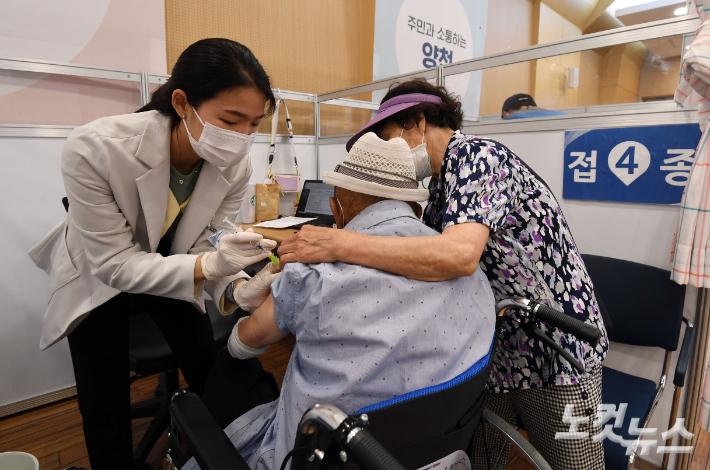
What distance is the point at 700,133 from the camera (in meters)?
1.21

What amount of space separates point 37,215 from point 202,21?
1.61m

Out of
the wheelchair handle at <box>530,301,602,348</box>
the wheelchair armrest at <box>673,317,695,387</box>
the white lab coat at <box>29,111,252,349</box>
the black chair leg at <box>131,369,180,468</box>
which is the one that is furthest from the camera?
the black chair leg at <box>131,369,180,468</box>

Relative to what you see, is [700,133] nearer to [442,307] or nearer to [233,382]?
[442,307]

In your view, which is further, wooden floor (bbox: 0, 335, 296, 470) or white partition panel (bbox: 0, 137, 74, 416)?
white partition panel (bbox: 0, 137, 74, 416)

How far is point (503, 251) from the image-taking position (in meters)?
0.93

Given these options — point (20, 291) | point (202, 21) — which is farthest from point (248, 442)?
point (202, 21)

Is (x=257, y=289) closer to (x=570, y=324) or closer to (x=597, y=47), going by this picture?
(x=570, y=324)

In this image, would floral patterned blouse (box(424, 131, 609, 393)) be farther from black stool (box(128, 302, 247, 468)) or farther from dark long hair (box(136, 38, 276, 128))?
black stool (box(128, 302, 247, 468))

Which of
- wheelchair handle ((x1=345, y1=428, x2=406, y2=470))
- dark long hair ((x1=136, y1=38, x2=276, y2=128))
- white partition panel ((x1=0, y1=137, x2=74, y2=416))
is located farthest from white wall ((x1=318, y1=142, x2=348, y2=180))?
wheelchair handle ((x1=345, y1=428, x2=406, y2=470))

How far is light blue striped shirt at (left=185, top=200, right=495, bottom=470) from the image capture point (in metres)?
0.60

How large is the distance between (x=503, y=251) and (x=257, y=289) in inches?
25.1

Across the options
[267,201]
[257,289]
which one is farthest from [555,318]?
[267,201]

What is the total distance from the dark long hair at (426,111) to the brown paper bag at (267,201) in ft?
4.79

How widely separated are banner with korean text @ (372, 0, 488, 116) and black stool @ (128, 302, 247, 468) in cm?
227
